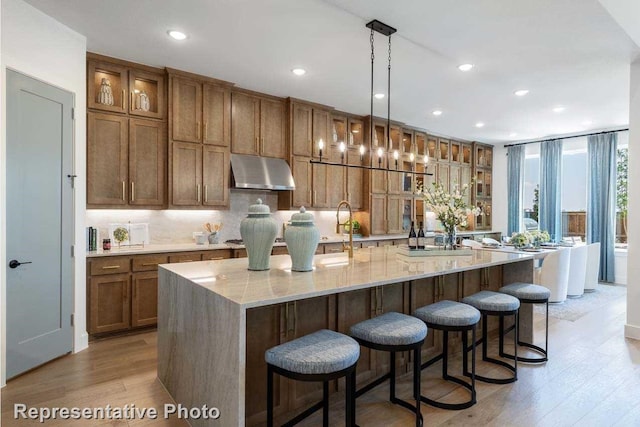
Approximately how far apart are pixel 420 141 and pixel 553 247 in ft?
9.76

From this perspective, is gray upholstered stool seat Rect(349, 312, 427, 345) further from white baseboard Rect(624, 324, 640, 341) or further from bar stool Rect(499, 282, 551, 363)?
white baseboard Rect(624, 324, 640, 341)

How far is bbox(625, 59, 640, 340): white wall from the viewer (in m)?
3.86

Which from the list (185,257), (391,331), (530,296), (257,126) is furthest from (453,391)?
(257,126)

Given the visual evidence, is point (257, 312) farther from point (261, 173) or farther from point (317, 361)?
point (261, 173)

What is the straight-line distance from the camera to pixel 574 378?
294cm

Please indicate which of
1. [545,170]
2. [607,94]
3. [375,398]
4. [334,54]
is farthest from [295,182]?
[545,170]

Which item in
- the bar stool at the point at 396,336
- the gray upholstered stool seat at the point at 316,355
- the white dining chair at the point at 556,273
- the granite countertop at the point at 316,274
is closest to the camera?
the gray upholstered stool seat at the point at 316,355

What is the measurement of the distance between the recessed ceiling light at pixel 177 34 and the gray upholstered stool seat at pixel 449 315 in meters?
3.13

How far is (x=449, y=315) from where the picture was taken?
8.27 ft

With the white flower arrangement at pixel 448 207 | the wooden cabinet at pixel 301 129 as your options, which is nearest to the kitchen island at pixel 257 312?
the white flower arrangement at pixel 448 207

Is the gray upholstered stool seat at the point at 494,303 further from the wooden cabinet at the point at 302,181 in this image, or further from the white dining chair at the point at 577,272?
the white dining chair at the point at 577,272

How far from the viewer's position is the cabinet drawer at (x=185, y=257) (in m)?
4.06

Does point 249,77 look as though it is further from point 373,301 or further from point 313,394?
point 313,394

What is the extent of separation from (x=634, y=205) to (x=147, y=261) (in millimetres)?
5181
